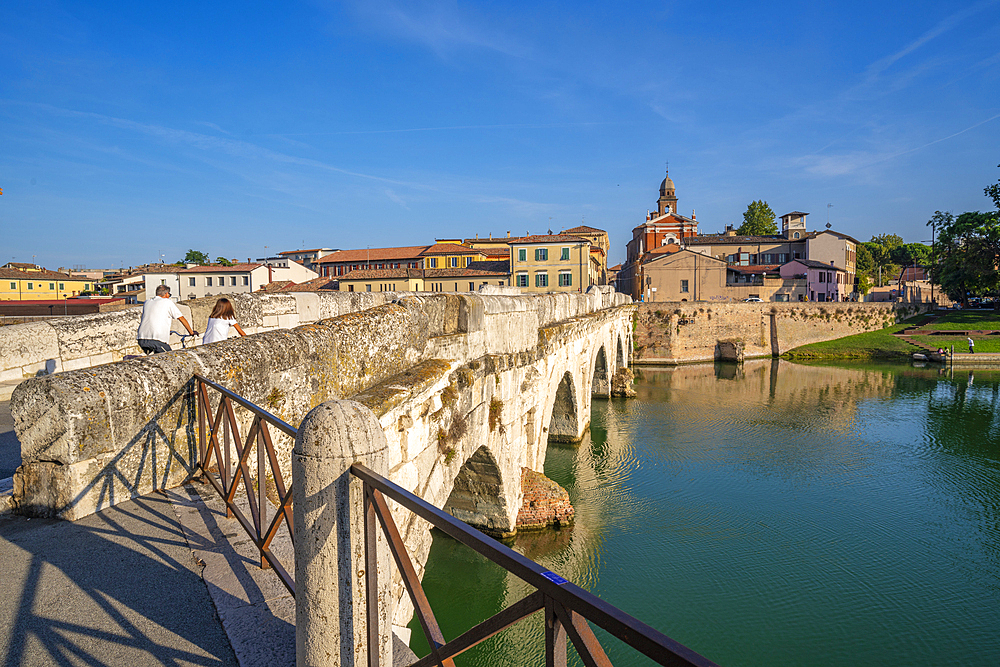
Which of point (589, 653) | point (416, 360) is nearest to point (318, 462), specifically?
point (589, 653)

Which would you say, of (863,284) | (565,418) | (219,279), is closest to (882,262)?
(863,284)

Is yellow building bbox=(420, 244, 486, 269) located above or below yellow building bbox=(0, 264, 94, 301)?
above

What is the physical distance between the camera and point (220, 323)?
19.4ft

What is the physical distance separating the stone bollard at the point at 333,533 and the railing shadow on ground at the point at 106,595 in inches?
21.4

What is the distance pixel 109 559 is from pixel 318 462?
192 cm

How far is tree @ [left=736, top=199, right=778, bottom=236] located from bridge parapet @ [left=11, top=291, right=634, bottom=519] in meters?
74.4

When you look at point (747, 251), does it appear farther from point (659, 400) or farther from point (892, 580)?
point (892, 580)

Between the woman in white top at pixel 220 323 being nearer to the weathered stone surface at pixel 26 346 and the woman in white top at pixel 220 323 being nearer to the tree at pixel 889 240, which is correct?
the weathered stone surface at pixel 26 346

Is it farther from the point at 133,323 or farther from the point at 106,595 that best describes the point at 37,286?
the point at 106,595

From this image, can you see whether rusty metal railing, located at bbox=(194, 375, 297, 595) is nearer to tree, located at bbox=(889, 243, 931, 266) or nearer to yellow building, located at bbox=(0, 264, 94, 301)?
yellow building, located at bbox=(0, 264, 94, 301)

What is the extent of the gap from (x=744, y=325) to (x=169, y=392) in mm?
40504

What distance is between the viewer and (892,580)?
930 centimetres

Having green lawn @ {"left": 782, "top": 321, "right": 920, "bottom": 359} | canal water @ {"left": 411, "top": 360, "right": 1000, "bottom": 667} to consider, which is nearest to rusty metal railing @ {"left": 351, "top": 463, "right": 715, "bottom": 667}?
canal water @ {"left": 411, "top": 360, "right": 1000, "bottom": 667}

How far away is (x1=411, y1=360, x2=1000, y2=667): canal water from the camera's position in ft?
25.7
